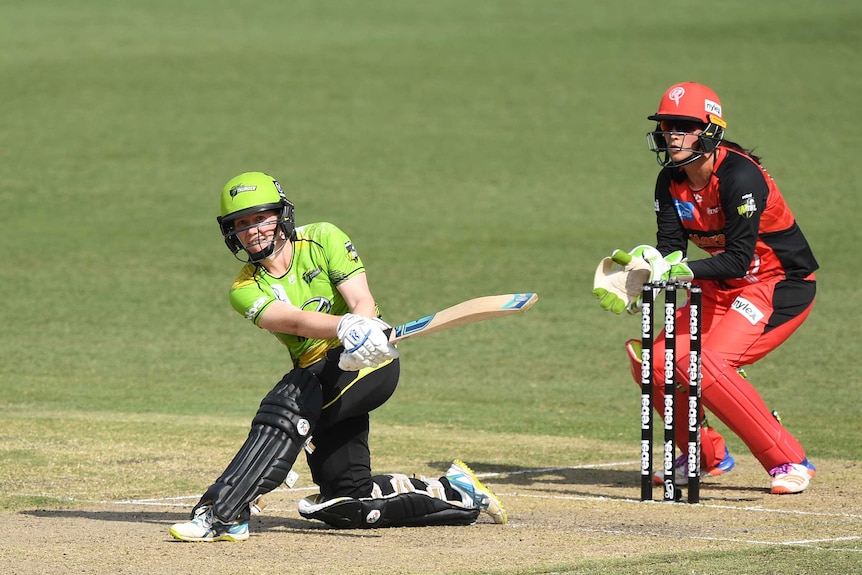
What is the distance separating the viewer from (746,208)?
7953 millimetres

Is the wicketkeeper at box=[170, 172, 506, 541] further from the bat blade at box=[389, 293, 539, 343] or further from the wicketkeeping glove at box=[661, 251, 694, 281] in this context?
the wicketkeeping glove at box=[661, 251, 694, 281]

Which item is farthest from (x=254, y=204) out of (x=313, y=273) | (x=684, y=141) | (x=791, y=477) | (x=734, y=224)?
(x=791, y=477)

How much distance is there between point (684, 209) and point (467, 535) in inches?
98.9

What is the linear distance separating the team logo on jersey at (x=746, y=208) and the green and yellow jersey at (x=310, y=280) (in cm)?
218

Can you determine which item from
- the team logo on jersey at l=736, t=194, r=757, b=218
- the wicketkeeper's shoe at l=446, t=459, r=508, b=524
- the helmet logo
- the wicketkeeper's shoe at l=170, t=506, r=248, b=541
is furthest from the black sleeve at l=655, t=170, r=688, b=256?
the wicketkeeper's shoe at l=170, t=506, r=248, b=541

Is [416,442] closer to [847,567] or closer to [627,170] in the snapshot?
[847,567]

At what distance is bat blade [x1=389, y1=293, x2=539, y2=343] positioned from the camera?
21.6ft

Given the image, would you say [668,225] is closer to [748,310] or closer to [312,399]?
[748,310]

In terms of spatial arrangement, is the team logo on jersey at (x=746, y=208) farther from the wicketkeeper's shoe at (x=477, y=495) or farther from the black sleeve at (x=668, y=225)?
the wicketkeeper's shoe at (x=477, y=495)

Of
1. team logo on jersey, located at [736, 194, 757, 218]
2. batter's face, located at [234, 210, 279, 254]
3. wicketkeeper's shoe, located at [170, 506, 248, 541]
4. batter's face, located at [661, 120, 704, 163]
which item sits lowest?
wicketkeeper's shoe, located at [170, 506, 248, 541]

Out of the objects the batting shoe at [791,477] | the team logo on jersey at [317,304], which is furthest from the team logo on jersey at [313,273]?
the batting shoe at [791,477]

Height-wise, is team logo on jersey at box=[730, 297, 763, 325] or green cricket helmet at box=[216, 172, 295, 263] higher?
green cricket helmet at box=[216, 172, 295, 263]

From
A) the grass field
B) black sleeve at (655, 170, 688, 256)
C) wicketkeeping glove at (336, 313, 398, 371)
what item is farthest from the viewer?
black sleeve at (655, 170, 688, 256)

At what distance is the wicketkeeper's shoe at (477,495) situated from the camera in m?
7.10
